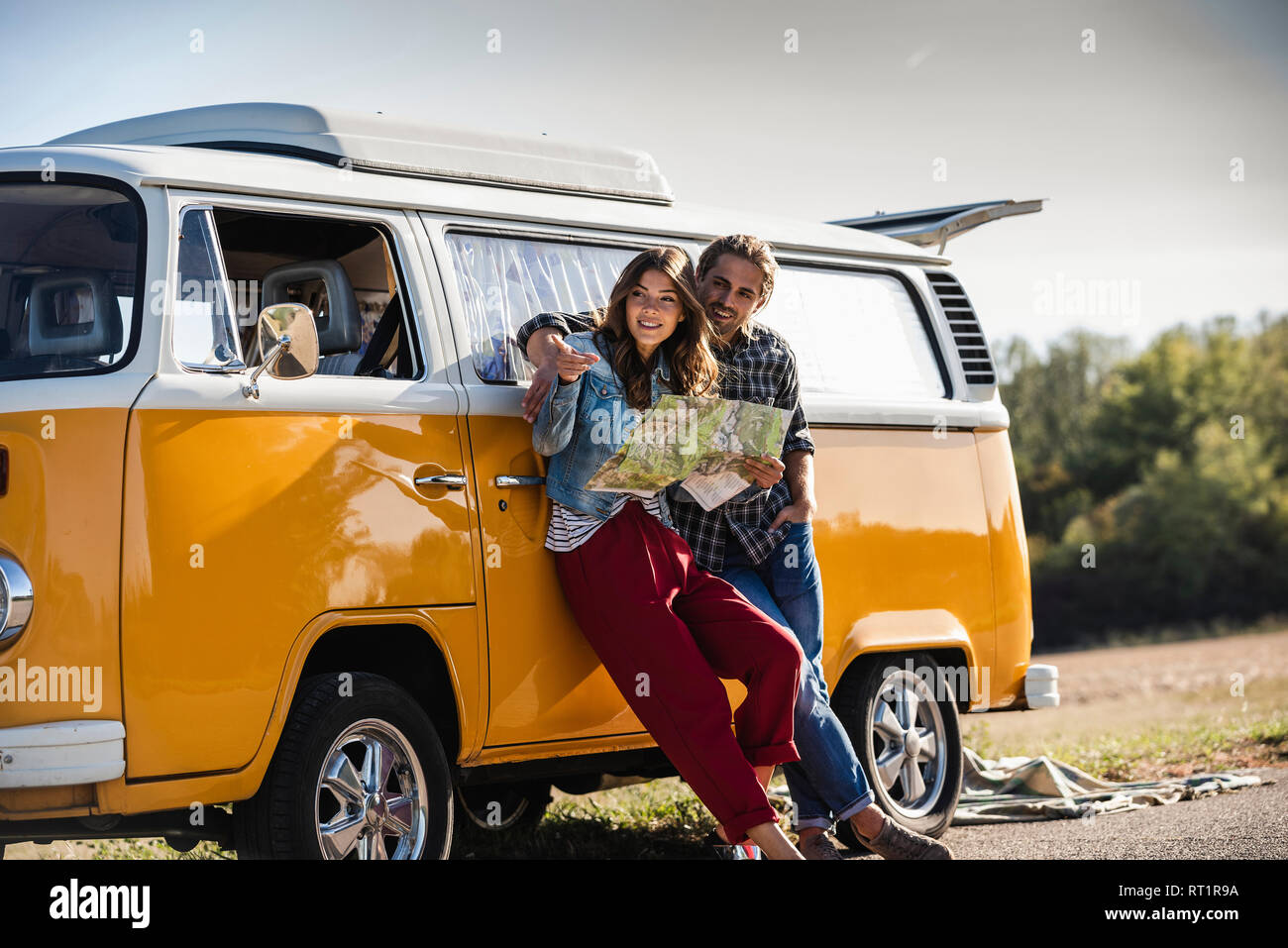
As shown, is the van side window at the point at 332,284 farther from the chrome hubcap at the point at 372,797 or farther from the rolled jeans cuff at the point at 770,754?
the rolled jeans cuff at the point at 770,754

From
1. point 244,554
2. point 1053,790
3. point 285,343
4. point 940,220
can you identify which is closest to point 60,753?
point 244,554

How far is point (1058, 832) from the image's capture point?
24.2 feet

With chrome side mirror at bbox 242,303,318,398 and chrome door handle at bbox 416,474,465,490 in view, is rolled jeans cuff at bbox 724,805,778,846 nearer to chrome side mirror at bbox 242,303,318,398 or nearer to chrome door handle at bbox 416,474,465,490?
chrome door handle at bbox 416,474,465,490

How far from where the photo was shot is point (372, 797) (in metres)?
4.98

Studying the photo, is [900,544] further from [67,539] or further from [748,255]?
[67,539]

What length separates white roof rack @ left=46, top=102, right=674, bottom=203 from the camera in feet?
18.1

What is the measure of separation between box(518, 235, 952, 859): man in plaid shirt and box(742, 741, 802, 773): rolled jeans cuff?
22 cm

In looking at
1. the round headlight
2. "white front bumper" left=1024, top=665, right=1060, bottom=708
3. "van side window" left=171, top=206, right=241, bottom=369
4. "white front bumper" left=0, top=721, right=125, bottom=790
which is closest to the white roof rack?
"van side window" left=171, top=206, right=241, bottom=369

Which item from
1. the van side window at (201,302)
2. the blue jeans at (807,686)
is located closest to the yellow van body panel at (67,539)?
the van side window at (201,302)

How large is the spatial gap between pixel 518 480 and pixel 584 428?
0.32 metres
